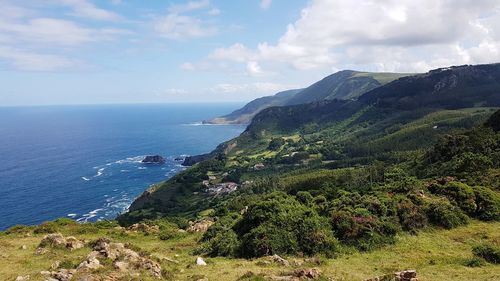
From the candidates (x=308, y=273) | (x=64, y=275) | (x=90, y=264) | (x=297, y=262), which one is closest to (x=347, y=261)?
(x=297, y=262)

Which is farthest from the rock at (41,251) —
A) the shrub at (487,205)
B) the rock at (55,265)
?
the shrub at (487,205)

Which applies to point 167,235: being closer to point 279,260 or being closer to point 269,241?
point 269,241

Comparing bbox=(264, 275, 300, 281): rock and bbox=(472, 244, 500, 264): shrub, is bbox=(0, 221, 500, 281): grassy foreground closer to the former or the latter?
bbox=(472, 244, 500, 264): shrub

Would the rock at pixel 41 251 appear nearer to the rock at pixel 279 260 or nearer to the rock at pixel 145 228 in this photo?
the rock at pixel 145 228

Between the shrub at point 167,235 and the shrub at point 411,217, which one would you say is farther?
the shrub at point 167,235

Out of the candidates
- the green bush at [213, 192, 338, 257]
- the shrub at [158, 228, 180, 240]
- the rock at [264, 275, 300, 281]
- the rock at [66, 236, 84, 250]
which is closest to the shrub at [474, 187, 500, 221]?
the green bush at [213, 192, 338, 257]
